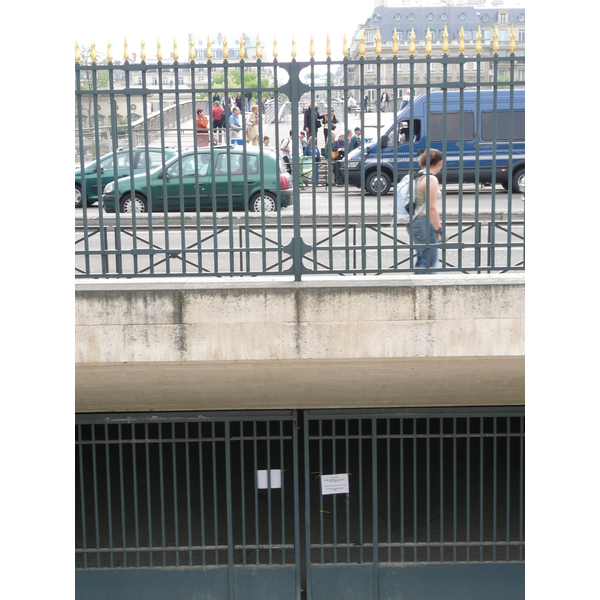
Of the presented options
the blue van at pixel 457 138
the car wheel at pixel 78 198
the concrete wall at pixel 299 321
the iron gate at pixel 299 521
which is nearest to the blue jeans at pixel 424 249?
the concrete wall at pixel 299 321

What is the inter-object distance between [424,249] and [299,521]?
15.4 feet

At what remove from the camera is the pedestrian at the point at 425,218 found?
17.2 ft

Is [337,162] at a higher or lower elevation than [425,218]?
higher

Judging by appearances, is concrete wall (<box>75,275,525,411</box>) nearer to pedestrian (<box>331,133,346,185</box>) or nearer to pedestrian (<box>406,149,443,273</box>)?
pedestrian (<box>406,149,443,273</box>)

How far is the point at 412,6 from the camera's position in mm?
89000

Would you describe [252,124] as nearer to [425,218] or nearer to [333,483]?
[425,218]

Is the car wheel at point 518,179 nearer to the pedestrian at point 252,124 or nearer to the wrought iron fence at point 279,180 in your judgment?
the wrought iron fence at point 279,180

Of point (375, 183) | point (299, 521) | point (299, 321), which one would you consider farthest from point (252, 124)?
point (375, 183)

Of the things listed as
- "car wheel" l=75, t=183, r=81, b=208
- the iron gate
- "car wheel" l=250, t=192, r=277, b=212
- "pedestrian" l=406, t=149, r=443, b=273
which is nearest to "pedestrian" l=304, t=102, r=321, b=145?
"pedestrian" l=406, t=149, r=443, b=273

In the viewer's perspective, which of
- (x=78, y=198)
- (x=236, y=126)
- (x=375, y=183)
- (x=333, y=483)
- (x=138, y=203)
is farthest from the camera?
(x=78, y=198)

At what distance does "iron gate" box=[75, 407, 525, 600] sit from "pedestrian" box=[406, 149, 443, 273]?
230 centimetres

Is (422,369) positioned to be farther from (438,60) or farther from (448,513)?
(448,513)

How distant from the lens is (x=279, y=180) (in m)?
4.99

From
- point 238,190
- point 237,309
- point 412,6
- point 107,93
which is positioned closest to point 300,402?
point 237,309
